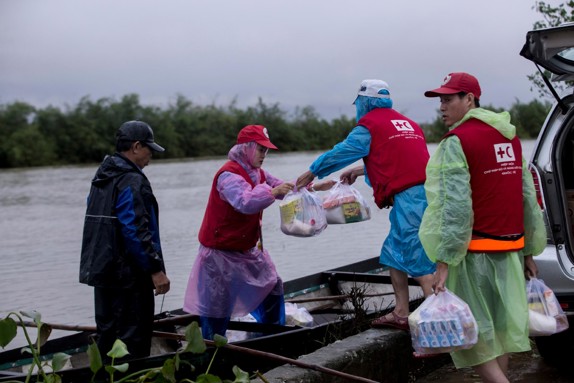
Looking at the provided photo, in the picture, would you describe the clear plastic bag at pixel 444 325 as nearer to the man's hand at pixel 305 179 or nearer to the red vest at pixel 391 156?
the red vest at pixel 391 156

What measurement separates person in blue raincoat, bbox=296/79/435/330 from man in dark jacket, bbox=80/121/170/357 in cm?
123

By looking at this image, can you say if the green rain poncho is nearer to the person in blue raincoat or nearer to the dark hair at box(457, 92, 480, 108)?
the dark hair at box(457, 92, 480, 108)

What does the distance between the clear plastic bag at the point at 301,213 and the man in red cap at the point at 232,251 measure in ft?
0.28

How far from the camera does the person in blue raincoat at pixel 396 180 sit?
589 cm

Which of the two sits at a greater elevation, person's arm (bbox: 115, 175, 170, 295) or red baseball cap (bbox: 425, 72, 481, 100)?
red baseball cap (bbox: 425, 72, 481, 100)

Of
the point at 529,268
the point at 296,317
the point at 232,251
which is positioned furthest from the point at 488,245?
the point at 296,317

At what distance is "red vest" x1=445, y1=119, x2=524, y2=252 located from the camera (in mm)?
4617

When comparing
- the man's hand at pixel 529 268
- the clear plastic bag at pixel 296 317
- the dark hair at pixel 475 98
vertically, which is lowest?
the clear plastic bag at pixel 296 317

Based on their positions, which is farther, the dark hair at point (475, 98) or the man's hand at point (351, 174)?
the man's hand at point (351, 174)

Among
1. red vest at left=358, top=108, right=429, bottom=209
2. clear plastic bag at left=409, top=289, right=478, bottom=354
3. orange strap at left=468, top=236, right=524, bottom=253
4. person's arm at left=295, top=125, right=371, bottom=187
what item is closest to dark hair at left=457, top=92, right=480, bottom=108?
orange strap at left=468, top=236, right=524, bottom=253

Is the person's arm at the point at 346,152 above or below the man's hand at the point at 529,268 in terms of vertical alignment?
above

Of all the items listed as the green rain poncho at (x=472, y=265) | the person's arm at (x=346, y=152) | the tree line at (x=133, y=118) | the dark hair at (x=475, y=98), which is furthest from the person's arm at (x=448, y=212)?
the tree line at (x=133, y=118)

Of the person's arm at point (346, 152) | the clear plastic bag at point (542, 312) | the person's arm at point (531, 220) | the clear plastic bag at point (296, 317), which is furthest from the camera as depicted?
the clear plastic bag at point (296, 317)

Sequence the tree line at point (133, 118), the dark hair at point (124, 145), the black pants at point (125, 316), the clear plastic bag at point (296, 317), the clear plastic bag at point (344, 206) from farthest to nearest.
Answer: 1. the tree line at point (133, 118)
2. the clear plastic bag at point (296, 317)
3. the clear plastic bag at point (344, 206)
4. the dark hair at point (124, 145)
5. the black pants at point (125, 316)
